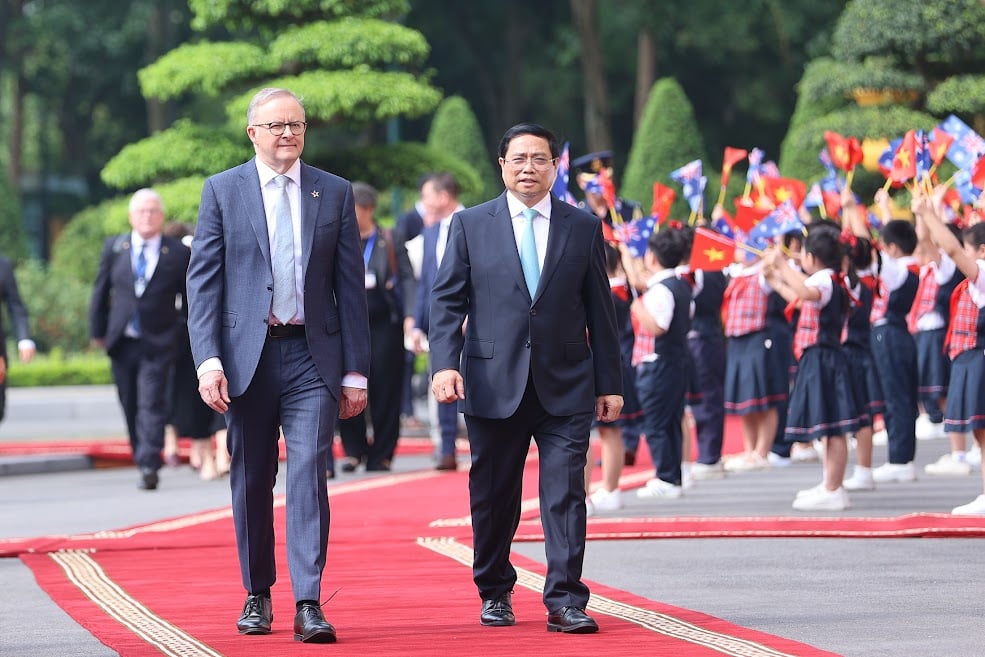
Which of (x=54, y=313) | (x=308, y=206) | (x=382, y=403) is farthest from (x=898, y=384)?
(x=54, y=313)

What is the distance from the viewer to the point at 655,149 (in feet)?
97.7

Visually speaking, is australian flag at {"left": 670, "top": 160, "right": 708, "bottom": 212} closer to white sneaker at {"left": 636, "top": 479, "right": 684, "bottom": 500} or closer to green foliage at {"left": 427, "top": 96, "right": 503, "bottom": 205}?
white sneaker at {"left": 636, "top": 479, "right": 684, "bottom": 500}

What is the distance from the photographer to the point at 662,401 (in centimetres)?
1123

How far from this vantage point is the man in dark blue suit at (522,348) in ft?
22.5

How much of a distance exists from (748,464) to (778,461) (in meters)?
0.35

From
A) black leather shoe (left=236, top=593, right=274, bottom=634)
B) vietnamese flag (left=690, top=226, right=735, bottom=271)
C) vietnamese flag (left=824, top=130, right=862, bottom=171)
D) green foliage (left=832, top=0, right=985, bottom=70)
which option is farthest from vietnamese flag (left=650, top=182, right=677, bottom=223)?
green foliage (left=832, top=0, right=985, bottom=70)

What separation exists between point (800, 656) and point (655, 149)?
24.1 meters

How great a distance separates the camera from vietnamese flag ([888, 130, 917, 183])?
11.5m

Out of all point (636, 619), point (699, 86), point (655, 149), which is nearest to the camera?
point (636, 619)

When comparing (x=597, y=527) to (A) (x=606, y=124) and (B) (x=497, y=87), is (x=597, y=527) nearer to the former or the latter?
(A) (x=606, y=124)

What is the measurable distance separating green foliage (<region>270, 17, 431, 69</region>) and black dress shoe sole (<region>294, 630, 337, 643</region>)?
44.2 feet

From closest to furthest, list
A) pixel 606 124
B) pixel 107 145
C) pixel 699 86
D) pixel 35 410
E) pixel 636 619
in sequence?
pixel 636 619 < pixel 35 410 < pixel 606 124 < pixel 699 86 < pixel 107 145

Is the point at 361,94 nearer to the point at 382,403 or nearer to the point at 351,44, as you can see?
the point at 351,44

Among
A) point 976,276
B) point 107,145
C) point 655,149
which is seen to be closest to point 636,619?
point 976,276
